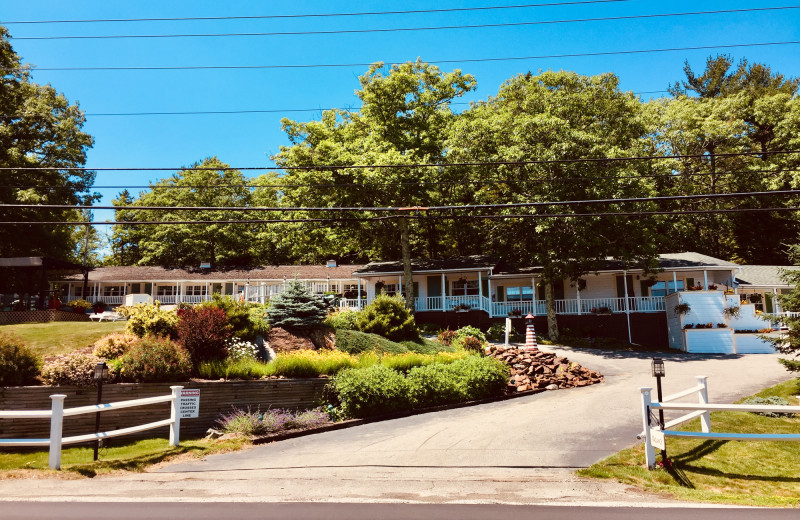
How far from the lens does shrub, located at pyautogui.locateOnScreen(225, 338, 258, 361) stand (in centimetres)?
1603

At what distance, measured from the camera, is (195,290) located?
48156mm

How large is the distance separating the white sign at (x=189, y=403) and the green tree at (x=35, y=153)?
32061 mm

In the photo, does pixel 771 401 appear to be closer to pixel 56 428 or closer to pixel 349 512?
pixel 349 512

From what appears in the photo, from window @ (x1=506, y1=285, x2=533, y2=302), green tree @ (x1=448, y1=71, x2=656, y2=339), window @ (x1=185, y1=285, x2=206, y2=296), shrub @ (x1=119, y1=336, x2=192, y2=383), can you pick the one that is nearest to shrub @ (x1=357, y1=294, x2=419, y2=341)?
shrub @ (x1=119, y1=336, x2=192, y2=383)

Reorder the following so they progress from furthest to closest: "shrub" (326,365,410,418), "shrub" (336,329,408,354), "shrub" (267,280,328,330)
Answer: "shrub" (267,280,328,330)
"shrub" (336,329,408,354)
"shrub" (326,365,410,418)

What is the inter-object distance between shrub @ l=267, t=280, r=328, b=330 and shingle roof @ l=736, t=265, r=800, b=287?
30.6 metres

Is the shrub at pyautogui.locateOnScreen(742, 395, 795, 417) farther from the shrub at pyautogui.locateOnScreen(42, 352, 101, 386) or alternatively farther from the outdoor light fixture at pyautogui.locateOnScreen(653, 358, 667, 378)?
the shrub at pyautogui.locateOnScreen(42, 352, 101, 386)

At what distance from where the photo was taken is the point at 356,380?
571 inches

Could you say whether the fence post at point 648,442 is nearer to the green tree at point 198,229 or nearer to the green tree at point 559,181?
the green tree at point 559,181

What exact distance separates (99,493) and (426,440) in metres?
6.68

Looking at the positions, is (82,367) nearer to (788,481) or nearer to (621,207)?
(788,481)

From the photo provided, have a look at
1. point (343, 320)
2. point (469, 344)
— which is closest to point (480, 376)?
point (469, 344)

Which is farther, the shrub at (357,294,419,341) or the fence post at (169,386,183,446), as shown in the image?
the shrub at (357,294,419,341)

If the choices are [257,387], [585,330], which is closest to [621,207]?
[585,330]
